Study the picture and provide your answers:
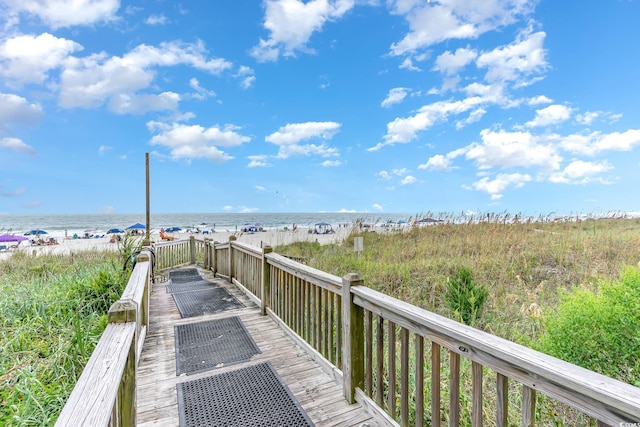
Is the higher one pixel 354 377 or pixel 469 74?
pixel 469 74

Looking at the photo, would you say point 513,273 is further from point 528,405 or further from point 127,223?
point 127,223

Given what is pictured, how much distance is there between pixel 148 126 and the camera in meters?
20.0

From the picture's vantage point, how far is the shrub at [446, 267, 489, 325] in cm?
384

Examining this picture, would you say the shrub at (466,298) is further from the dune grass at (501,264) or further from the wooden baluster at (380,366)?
the wooden baluster at (380,366)

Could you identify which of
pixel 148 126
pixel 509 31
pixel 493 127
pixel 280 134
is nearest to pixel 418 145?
pixel 493 127

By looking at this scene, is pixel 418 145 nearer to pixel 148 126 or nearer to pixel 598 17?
pixel 598 17

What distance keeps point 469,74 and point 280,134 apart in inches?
803

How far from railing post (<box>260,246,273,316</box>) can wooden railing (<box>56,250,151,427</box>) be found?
2.46m

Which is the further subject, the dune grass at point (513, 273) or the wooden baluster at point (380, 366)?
the dune grass at point (513, 273)

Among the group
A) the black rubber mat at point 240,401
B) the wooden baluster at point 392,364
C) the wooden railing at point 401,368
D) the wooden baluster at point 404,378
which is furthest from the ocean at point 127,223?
the wooden baluster at point 404,378

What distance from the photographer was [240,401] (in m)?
2.38

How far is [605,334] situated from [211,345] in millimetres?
3781

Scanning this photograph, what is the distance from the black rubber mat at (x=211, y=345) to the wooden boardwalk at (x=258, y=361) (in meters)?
0.08

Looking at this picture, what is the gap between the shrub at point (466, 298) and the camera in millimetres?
3836
